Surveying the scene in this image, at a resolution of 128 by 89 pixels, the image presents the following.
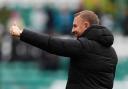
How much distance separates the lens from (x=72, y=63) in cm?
790

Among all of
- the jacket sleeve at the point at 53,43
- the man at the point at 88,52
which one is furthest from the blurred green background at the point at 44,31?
the jacket sleeve at the point at 53,43

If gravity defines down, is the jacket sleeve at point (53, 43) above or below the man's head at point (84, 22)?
below

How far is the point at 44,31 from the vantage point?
21.3 metres

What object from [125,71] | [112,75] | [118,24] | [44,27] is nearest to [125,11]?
[118,24]

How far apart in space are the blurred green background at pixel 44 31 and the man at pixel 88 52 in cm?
689

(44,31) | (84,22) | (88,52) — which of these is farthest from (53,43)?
(44,31)

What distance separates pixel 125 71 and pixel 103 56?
9.47 m

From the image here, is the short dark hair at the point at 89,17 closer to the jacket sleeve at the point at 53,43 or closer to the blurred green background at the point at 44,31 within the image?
the jacket sleeve at the point at 53,43

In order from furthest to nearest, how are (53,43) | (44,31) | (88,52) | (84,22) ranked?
(44,31) → (84,22) → (88,52) → (53,43)

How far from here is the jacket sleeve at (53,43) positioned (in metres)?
7.58

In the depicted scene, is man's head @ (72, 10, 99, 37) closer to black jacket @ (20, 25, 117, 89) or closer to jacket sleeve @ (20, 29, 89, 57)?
black jacket @ (20, 25, 117, 89)

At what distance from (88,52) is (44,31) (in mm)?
13551

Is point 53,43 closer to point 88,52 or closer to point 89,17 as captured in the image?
point 88,52

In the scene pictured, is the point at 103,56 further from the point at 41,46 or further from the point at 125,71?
the point at 125,71
